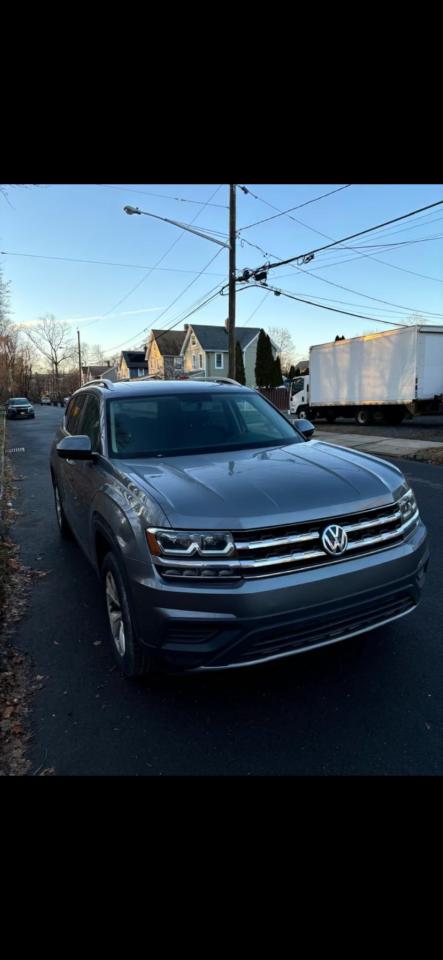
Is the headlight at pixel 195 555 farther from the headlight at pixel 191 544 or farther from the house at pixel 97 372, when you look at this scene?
the house at pixel 97 372

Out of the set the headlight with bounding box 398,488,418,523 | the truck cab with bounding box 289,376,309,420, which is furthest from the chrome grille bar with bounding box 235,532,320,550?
the truck cab with bounding box 289,376,309,420

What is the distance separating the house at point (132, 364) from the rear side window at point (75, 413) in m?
66.8

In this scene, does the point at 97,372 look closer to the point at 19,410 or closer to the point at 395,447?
the point at 19,410

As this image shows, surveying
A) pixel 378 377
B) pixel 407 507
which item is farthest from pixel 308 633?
pixel 378 377

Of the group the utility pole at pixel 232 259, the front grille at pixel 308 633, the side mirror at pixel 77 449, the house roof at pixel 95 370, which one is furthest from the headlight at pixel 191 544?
the house roof at pixel 95 370

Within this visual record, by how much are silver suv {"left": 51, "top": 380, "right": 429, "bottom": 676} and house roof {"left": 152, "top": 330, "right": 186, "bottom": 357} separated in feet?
178

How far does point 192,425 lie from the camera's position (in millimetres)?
3721

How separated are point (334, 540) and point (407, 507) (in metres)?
0.72

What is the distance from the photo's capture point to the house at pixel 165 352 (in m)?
53.4

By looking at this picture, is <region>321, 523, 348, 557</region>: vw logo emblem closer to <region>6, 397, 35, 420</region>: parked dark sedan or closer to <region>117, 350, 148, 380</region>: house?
<region>6, 397, 35, 420</region>: parked dark sedan

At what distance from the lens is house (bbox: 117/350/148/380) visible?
71.7 meters
